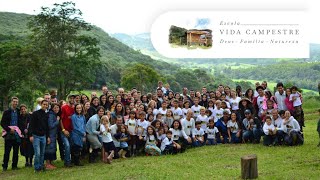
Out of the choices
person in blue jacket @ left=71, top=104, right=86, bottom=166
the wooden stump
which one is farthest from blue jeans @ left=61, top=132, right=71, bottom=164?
the wooden stump

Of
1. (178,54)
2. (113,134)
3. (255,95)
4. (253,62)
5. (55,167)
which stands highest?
(253,62)

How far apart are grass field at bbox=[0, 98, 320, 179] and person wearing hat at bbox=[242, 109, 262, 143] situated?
528 mm

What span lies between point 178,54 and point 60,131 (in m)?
4.35

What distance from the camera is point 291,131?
41.2 ft

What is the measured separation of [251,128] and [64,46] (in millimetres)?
37697

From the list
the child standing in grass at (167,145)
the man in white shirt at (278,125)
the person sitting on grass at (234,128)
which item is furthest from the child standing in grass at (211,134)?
the man in white shirt at (278,125)

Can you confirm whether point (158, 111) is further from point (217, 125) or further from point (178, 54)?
point (178, 54)

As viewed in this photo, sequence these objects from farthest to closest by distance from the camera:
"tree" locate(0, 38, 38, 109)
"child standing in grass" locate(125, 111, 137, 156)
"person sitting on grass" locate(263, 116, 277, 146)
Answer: "tree" locate(0, 38, 38, 109)
"child standing in grass" locate(125, 111, 137, 156)
"person sitting on grass" locate(263, 116, 277, 146)

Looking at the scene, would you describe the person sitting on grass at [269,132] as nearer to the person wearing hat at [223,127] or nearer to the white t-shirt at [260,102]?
the white t-shirt at [260,102]

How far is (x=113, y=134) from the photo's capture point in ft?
41.1

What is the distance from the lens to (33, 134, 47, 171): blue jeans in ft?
35.6

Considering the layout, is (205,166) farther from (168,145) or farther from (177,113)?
(177,113)

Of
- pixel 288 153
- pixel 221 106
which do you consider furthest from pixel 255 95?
pixel 288 153

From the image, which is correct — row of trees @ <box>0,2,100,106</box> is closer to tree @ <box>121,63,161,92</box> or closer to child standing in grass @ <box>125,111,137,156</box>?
tree @ <box>121,63,161,92</box>
